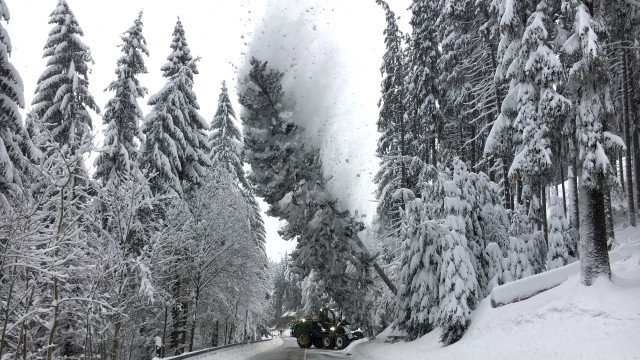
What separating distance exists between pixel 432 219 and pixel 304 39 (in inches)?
344

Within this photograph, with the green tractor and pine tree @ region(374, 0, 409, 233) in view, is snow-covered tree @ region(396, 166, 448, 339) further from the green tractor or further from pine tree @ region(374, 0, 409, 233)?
pine tree @ region(374, 0, 409, 233)

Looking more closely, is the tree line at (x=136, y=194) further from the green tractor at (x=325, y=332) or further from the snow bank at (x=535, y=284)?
the snow bank at (x=535, y=284)

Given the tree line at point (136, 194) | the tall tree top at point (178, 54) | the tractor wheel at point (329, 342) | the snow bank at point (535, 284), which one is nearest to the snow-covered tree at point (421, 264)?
the snow bank at point (535, 284)

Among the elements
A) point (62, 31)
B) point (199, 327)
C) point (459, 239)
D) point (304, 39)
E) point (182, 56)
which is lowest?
point (199, 327)

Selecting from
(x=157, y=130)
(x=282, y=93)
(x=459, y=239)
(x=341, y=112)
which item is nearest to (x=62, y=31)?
(x=157, y=130)

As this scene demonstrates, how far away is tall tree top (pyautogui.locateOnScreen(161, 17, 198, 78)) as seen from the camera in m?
23.8

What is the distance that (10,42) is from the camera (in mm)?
13898

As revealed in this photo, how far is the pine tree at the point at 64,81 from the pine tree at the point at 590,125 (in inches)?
721

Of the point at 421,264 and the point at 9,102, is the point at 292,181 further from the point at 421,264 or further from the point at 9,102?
the point at 9,102

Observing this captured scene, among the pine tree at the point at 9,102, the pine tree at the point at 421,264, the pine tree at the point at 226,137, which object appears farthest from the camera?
the pine tree at the point at 226,137

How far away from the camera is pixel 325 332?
68.8 feet

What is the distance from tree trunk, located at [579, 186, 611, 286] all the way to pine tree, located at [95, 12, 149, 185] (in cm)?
1731

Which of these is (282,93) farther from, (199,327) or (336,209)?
(199,327)

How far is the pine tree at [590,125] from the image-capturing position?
34.1ft
